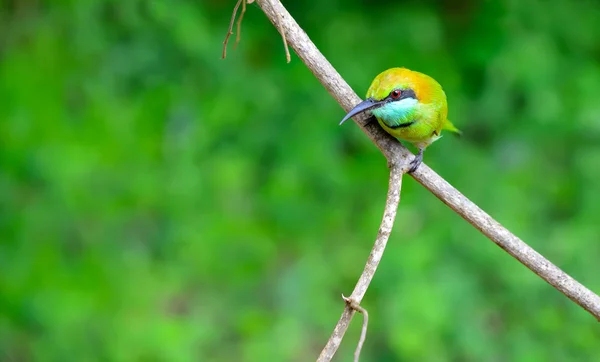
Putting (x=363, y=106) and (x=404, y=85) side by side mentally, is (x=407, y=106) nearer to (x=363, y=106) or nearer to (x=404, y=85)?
(x=404, y=85)

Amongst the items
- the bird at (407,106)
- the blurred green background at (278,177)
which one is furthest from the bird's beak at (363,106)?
the blurred green background at (278,177)

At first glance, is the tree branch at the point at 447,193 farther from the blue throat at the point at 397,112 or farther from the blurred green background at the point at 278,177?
the blurred green background at the point at 278,177

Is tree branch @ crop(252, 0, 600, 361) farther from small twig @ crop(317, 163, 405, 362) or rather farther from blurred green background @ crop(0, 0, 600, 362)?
blurred green background @ crop(0, 0, 600, 362)

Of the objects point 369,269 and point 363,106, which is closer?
point 369,269

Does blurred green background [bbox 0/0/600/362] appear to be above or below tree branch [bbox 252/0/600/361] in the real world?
below

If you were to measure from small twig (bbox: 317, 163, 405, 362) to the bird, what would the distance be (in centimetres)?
7

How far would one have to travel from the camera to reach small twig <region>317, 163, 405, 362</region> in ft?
4.36

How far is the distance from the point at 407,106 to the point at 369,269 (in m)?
0.49

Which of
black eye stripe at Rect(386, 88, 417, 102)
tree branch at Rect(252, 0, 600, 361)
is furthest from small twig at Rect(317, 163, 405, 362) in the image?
black eye stripe at Rect(386, 88, 417, 102)

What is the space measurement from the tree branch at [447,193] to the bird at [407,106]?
36mm

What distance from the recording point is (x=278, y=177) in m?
3.29

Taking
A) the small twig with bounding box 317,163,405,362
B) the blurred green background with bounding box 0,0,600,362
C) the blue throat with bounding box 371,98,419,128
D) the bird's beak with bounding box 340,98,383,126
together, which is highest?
the bird's beak with bounding box 340,98,383,126

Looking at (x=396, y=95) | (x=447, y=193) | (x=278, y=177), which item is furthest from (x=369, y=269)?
(x=278, y=177)

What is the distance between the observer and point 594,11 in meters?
3.37
